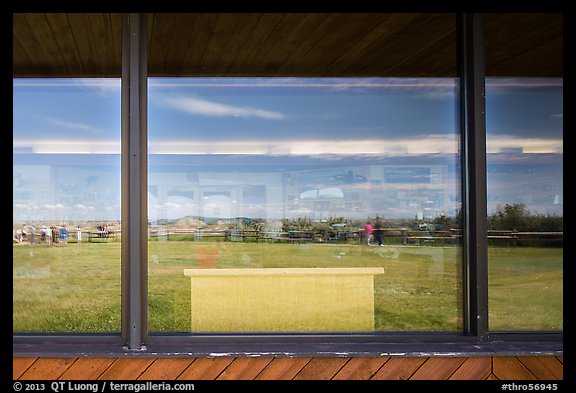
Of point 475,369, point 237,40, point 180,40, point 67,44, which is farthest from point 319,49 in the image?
point 475,369

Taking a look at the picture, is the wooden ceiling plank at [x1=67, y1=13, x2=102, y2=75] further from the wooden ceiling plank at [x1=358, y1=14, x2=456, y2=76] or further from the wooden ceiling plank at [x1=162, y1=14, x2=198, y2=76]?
the wooden ceiling plank at [x1=358, y1=14, x2=456, y2=76]

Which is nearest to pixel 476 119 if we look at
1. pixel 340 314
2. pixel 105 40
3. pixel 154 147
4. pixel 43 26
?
pixel 340 314

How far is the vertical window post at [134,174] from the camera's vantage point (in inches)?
94.7

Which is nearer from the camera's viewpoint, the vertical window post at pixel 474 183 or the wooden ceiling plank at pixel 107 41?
the vertical window post at pixel 474 183

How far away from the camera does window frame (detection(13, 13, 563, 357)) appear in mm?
2334

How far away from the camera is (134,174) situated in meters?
2.41

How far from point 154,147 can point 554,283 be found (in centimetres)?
227

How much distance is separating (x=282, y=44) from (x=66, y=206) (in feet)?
5.16

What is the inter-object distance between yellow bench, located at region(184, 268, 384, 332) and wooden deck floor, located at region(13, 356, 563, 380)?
0.33 meters

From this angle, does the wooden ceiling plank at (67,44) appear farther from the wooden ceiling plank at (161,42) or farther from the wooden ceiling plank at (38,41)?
the wooden ceiling plank at (161,42)

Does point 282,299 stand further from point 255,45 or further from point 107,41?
point 107,41

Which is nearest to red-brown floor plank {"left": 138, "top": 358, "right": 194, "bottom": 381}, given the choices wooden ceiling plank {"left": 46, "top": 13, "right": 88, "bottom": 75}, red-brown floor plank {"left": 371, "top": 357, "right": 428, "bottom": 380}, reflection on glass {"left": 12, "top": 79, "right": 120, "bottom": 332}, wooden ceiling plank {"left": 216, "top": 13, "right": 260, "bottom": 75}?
reflection on glass {"left": 12, "top": 79, "right": 120, "bottom": 332}

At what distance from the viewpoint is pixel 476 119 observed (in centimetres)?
254

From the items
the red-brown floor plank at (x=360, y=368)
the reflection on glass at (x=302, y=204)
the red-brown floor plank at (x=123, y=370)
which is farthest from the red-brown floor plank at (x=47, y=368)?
the red-brown floor plank at (x=360, y=368)
